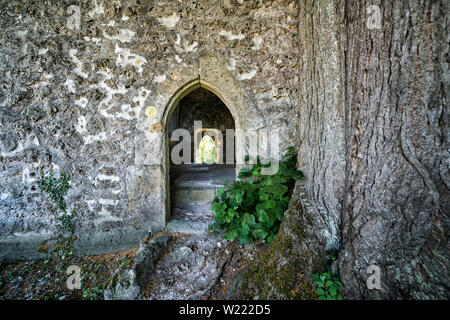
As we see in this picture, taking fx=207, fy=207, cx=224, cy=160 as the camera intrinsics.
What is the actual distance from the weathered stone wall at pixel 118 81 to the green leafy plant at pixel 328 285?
1564 mm

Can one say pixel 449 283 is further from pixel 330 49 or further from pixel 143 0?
pixel 143 0

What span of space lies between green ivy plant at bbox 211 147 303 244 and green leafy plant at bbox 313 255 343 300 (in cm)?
67

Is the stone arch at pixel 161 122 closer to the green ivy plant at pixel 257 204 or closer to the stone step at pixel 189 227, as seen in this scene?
the stone step at pixel 189 227

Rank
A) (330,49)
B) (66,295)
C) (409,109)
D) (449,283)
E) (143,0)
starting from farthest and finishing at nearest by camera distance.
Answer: (143,0) → (66,295) → (330,49) → (409,109) → (449,283)

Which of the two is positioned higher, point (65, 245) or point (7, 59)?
point (7, 59)

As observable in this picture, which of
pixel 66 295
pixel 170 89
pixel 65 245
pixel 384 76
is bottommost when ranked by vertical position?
pixel 66 295

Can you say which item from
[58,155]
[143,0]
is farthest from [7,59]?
[143,0]

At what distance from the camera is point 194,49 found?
2594 millimetres

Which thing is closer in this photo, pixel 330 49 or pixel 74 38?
pixel 330 49

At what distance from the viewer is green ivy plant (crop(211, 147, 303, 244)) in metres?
2.09

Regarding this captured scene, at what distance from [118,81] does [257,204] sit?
7.48 feet

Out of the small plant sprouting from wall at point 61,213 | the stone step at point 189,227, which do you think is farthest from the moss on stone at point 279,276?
the small plant sprouting from wall at point 61,213

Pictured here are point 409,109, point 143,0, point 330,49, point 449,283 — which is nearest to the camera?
point 449,283

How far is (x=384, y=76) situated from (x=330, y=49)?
1.98 ft
